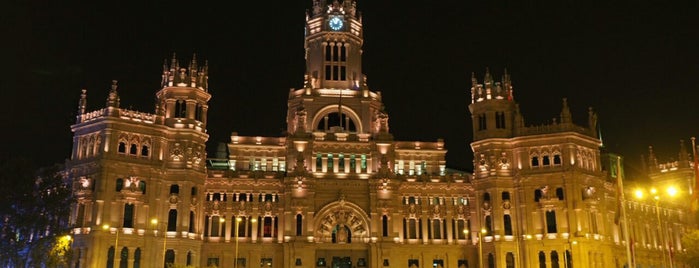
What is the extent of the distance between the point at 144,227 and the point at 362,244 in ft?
90.1

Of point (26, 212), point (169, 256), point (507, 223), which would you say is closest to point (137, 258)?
point (169, 256)

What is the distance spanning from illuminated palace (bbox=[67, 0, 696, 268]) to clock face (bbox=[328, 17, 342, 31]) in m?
11.1

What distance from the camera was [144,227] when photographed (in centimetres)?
8638

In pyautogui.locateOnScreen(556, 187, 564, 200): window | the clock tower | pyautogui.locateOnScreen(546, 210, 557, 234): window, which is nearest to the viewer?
pyautogui.locateOnScreen(546, 210, 557, 234): window

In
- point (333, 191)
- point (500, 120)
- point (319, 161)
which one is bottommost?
point (333, 191)

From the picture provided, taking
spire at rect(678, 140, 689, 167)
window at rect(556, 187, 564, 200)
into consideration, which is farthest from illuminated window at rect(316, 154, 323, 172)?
spire at rect(678, 140, 689, 167)

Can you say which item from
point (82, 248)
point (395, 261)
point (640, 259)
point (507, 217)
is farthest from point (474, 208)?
point (82, 248)

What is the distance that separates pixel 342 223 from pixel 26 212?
40530mm

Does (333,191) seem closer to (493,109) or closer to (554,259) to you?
(493,109)

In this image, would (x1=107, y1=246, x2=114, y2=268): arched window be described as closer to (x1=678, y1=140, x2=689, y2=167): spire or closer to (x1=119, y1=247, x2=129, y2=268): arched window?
(x1=119, y1=247, x2=129, y2=268): arched window

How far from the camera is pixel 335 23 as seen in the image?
110812mm

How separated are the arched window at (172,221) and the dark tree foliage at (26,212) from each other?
16.6m

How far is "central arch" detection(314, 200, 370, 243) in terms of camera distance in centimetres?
9531

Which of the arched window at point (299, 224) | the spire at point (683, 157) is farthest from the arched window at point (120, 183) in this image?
the spire at point (683, 157)
